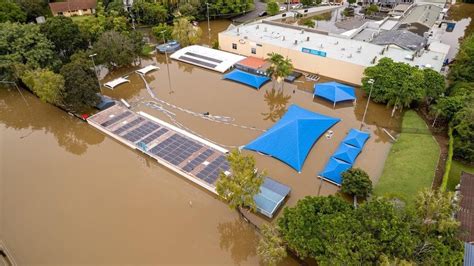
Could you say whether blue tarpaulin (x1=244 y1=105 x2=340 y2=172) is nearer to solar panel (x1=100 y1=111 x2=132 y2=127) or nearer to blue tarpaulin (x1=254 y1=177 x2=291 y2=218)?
blue tarpaulin (x1=254 y1=177 x2=291 y2=218)

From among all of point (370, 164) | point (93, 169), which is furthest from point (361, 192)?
point (93, 169)

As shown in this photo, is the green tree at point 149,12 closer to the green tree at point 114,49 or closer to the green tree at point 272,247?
the green tree at point 114,49

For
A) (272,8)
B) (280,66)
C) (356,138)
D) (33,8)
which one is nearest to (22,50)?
(33,8)

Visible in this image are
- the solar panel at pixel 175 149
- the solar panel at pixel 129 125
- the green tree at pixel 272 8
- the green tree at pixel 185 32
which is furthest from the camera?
the green tree at pixel 272 8

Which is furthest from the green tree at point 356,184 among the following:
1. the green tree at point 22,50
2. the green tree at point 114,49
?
the green tree at point 22,50

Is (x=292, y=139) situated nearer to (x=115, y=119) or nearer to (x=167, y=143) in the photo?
(x=167, y=143)

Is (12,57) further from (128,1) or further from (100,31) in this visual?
(128,1)

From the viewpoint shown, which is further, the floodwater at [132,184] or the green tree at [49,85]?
the green tree at [49,85]
